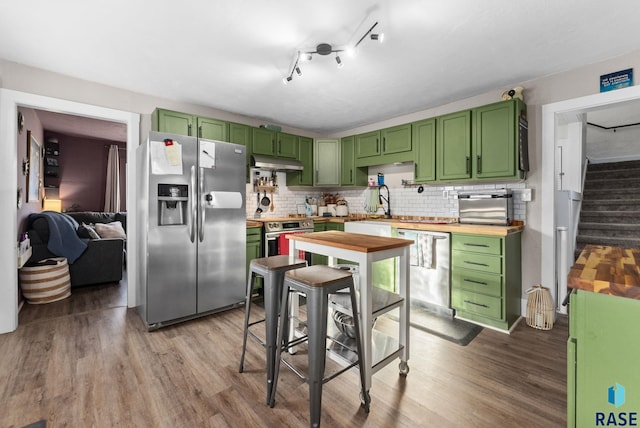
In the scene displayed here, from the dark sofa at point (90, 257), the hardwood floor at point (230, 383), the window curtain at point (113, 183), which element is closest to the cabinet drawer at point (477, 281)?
the hardwood floor at point (230, 383)

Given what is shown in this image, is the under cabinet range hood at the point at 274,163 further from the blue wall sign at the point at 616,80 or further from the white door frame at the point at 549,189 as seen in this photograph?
the blue wall sign at the point at 616,80

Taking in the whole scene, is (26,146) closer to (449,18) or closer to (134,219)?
(134,219)

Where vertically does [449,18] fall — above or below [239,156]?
above

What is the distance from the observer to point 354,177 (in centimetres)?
442

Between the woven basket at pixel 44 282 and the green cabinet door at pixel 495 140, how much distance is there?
16.1ft

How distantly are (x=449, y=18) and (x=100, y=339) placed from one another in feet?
12.0

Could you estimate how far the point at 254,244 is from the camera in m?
3.59

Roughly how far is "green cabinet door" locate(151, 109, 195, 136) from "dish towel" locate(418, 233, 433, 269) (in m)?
2.86

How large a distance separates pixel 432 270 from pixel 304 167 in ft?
7.84

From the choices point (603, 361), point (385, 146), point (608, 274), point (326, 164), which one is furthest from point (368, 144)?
point (603, 361)

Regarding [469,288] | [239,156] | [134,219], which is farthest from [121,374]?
[469,288]

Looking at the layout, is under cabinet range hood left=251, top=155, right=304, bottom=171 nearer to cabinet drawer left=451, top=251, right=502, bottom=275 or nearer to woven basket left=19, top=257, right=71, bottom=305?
cabinet drawer left=451, top=251, right=502, bottom=275

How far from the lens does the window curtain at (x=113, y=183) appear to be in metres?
6.19

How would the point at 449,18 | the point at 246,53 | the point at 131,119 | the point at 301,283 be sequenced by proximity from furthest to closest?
the point at 131,119, the point at 246,53, the point at 449,18, the point at 301,283
